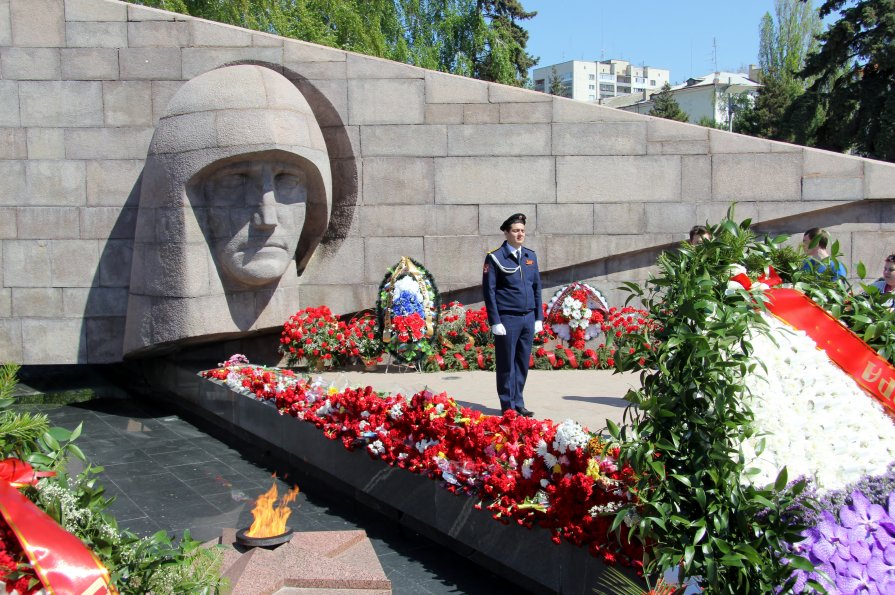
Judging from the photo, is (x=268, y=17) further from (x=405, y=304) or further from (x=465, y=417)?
(x=465, y=417)

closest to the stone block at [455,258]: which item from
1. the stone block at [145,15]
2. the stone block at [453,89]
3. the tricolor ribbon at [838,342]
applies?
the stone block at [453,89]

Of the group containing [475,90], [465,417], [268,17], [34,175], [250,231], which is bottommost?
[465,417]

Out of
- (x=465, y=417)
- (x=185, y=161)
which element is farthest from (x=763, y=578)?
(x=185, y=161)

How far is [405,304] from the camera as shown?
7.91 metres

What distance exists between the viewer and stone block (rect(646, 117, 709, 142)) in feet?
26.6

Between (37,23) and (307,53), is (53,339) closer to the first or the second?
(37,23)

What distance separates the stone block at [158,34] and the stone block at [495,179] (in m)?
2.85

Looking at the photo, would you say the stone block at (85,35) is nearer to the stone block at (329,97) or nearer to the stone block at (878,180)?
the stone block at (329,97)

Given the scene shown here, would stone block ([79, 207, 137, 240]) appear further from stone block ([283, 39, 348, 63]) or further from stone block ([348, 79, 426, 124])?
stone block ([348, 79, 426, 124])

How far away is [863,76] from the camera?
66.7 ft

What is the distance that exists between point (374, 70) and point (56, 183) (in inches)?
135

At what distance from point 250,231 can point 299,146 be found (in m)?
0.90

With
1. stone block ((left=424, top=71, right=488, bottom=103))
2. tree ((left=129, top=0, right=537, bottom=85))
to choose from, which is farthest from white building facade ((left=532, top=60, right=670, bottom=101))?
stone block ((left=424, top=71, right=488, bottom=103))

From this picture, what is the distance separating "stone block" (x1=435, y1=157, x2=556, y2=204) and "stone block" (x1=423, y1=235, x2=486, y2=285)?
41 cm
